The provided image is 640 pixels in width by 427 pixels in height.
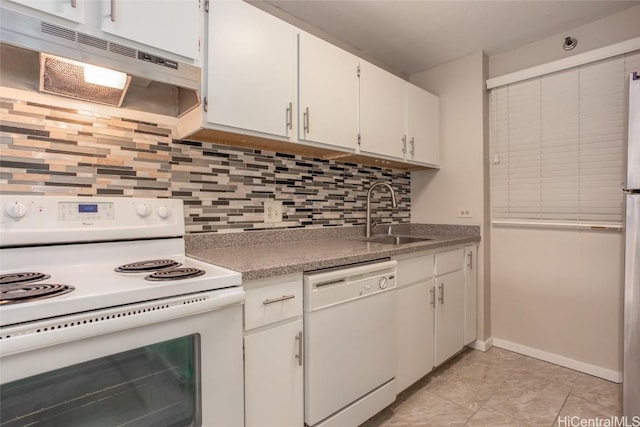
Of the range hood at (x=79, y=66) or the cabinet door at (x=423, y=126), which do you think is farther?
the cabinet door at (x=423, y=126)

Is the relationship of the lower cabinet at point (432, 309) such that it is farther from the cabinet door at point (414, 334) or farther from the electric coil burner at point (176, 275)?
the electric coil burner at point (176, 275)

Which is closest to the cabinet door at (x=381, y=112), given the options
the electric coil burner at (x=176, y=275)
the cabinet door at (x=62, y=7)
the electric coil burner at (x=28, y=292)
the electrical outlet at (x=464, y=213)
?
the electrical outlet at (x=464, y=213)

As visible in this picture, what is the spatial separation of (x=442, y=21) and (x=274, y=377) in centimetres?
227

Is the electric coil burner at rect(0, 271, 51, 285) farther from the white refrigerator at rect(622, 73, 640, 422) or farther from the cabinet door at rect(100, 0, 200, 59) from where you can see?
the white refrigerator at rect(622, 73, 640, 422)

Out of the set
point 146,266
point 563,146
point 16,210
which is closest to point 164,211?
point 146,266

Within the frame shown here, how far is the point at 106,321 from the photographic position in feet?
2.57

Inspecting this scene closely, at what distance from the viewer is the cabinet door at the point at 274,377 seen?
3.68ft

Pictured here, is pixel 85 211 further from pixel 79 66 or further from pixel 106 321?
pixel 106 321

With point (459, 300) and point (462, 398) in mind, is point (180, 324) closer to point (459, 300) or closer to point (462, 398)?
point (462, 398)

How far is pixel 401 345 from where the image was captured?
1.75m

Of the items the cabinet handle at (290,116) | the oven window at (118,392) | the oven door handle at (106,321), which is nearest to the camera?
the oven door handle at (106,321)

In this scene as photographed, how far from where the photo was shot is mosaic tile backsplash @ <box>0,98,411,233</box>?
1190 mm

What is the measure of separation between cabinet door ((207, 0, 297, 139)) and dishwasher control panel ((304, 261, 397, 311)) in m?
0.75

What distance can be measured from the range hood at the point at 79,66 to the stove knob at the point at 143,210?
45cm
